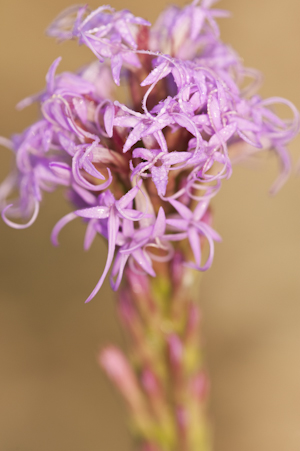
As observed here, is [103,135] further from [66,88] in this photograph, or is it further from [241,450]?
[241,450]

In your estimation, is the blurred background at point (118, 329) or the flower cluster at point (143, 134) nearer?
the flower cluster at point (143, 134)

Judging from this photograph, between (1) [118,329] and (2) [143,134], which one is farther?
(1) [118,329]

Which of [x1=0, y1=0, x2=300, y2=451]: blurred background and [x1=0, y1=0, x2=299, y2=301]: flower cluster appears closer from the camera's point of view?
[x1=0, y1=0, x2=299, y2=301]: flower cluster

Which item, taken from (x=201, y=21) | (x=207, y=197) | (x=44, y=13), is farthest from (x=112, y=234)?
(x=44, y=13)
